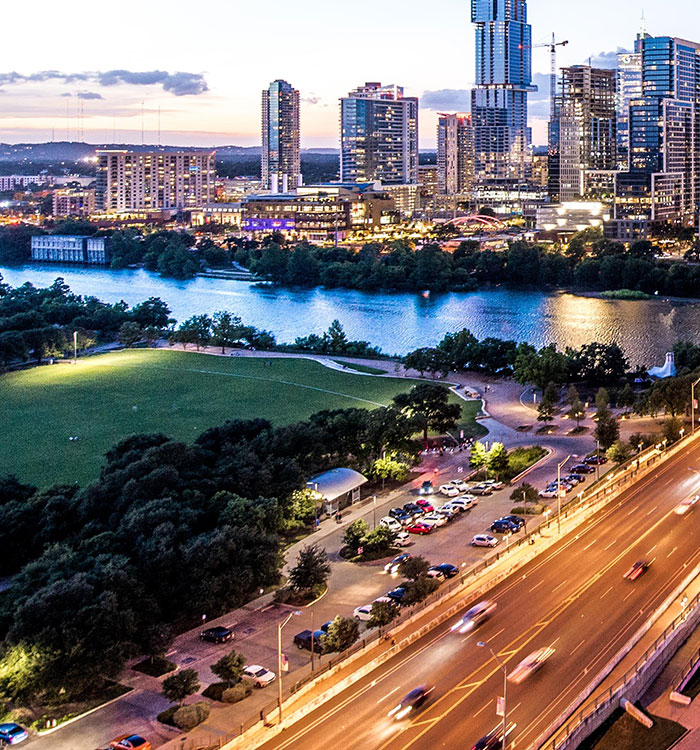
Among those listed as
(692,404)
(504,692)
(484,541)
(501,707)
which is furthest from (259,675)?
(692,404)

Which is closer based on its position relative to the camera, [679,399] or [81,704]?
[81,704]

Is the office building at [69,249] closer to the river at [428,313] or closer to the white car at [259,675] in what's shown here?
the river at [428,313]

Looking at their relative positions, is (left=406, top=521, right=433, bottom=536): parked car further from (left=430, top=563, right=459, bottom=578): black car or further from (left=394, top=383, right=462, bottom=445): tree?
(left=394, top=383, right=462, bottom=445): tree

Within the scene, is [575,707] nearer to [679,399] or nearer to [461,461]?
[461,461]

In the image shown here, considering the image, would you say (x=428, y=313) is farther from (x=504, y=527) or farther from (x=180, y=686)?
(x=180, y=686)

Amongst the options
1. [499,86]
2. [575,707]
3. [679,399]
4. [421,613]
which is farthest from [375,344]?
[499,86]

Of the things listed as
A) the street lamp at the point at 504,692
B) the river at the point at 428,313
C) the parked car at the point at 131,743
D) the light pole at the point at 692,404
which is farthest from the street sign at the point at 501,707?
the river at the point at 428,313

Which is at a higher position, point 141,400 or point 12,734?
point 141,400

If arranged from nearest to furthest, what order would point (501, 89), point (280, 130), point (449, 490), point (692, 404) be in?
point (449, 490) → point (692, 404) → point (280, 130) → point (501, 89)
